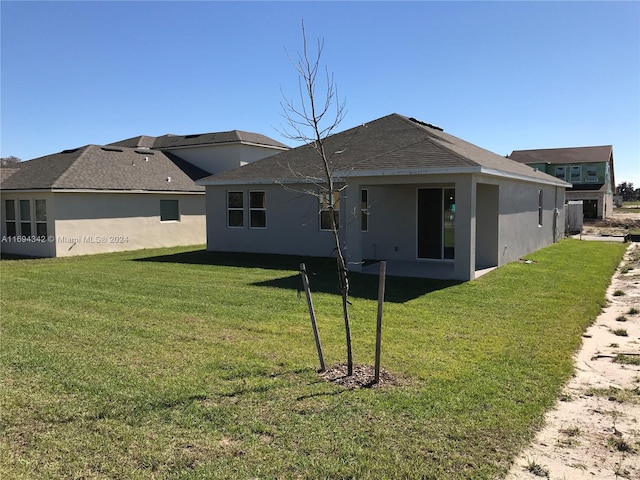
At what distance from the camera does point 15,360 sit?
6125mm

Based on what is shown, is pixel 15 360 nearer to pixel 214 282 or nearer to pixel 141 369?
pixel 141 369

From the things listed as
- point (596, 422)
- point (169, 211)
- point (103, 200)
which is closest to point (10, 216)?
point (103, 200)

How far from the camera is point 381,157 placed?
46.1 ft

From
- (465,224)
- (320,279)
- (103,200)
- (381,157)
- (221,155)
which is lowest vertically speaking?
(320,279)

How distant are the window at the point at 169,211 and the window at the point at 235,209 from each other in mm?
5625

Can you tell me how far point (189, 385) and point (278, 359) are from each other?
1234mm

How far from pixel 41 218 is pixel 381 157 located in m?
13.8

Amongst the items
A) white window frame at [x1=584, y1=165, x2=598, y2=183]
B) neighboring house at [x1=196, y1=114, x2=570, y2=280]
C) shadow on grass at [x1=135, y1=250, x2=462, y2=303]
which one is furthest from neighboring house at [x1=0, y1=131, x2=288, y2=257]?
white window frame at [x1=584, y1=165, x2=598, y2=183]

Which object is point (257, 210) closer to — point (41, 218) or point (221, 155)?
point (41, 218)

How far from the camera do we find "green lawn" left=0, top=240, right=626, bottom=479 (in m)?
3.82

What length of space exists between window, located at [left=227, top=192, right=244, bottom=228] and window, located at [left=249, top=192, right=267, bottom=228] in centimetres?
39

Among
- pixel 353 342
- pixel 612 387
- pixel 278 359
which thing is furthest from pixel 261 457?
pixel 612 387

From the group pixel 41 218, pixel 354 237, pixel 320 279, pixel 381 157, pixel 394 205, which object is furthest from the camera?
pixel 41 218

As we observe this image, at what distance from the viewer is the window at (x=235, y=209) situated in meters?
18.7
